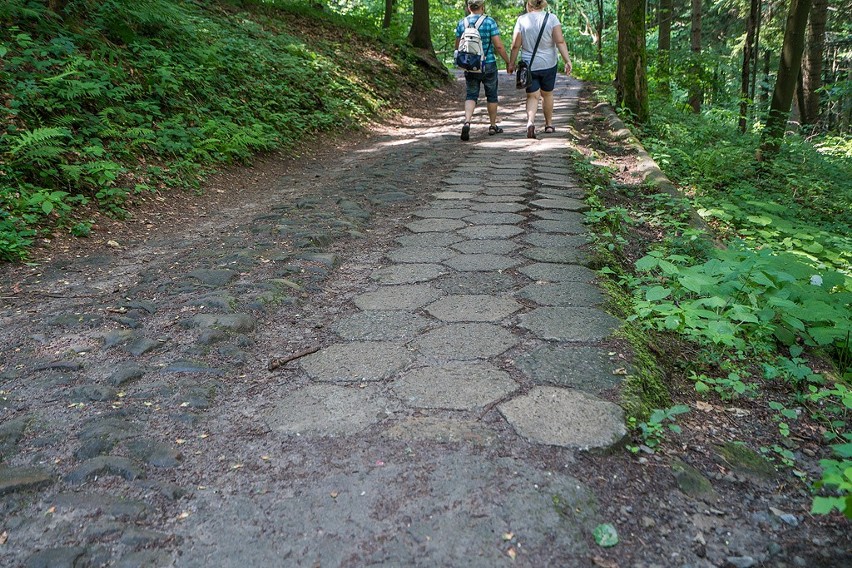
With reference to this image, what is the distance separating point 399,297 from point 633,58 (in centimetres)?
768

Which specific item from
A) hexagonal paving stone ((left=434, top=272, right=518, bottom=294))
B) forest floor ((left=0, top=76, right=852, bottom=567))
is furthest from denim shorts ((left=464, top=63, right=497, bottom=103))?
hexagonal paving stone ((left=434, top=272, right=518, bottom=294))

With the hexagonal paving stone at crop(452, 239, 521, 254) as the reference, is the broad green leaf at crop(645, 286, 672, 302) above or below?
above

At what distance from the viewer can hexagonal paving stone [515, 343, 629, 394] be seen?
7.44ft

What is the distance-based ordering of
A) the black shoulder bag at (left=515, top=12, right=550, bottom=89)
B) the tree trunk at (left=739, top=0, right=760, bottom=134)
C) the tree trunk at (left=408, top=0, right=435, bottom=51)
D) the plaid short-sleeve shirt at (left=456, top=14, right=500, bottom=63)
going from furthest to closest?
the tree trunk at (left=408, top=0, right=435, bottom=51) < the tree trunk at (left=739, top=0, right=760, bottom=134) < the plaid short-sleeve shirt at (left=456, top=14, right=500, bottom=63) < the black shoulder bag at (left=515, top=12, right=550, bottom=89)

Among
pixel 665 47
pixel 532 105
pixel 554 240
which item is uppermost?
pixel 665 47

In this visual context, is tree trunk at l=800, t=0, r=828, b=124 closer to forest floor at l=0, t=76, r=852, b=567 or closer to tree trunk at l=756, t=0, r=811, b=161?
tree trunk at l=756, t=0, r=811, b=161


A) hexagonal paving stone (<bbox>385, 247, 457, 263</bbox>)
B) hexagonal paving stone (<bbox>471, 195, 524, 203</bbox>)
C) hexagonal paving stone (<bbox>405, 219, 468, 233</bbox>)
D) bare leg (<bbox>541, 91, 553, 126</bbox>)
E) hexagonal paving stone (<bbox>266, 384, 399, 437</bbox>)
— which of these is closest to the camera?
hexagonal paving stone (<bbox>266, 384, 399, 437</bbox>)

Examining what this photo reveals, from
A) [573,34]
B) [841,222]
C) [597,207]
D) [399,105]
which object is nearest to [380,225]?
[597,207]

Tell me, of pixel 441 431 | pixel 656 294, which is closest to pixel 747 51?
pixel 656 294

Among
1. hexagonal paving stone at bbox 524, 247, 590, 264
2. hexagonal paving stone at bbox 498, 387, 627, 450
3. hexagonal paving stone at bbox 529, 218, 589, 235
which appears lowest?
hexagonal paving stone at bbox 498, 387, 627, 450

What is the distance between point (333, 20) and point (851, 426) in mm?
14608

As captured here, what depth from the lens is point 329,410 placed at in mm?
2154

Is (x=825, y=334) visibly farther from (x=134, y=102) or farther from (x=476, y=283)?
(x=134, y=102)

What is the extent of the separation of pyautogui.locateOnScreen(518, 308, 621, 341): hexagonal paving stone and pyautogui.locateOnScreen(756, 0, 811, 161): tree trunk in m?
6.77
